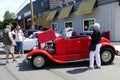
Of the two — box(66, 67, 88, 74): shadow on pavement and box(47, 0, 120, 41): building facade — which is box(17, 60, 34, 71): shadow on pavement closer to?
box(66, 67, 88, 74): shadow on pavement

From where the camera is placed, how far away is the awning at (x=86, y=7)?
23.5m

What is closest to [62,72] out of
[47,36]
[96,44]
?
[96,44]

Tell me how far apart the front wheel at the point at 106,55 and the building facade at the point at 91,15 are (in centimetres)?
1013

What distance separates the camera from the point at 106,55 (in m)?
10.8

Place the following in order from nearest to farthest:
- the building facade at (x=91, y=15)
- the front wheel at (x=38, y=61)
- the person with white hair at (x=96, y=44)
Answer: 1. the person with white hair at (x=96, y=44)
2. the front wheel at (x=38, y=61)
3. the building facade at (x=91, y=15)

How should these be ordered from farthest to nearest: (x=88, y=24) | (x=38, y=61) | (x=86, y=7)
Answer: (x=88, y=24), (x=86, y=7), (x=38, y=61)

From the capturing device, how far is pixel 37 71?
10.3 metres

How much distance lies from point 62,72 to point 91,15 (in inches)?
608

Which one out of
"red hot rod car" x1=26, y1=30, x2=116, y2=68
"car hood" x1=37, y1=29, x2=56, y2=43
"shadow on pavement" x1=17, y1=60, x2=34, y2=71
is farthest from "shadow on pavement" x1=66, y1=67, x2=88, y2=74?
"shadow on pavement" x1=17, y1=60, x2=34, y2=71

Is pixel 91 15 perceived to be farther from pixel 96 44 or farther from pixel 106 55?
pixel 96 44

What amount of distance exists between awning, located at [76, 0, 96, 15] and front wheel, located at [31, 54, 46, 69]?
44.0ft

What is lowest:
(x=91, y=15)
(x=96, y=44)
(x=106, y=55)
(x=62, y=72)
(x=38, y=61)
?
(x=62, y=72)

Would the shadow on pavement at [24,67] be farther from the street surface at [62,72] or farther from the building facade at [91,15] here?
the building facade at [91,15]

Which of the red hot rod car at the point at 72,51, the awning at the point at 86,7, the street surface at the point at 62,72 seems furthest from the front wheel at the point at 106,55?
the awning at the point at 86,7
